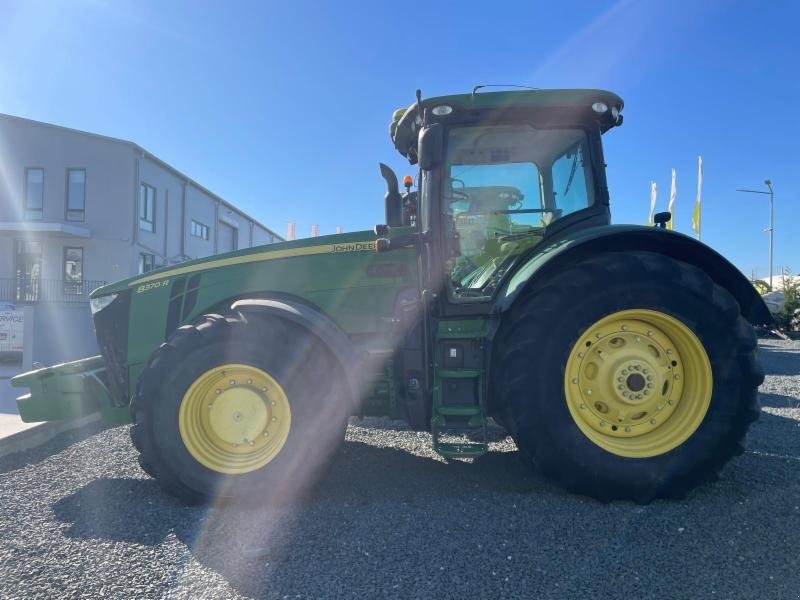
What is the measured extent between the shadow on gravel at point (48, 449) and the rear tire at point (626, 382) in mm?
3576

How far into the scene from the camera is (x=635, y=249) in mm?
3023

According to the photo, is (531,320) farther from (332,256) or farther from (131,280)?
(131,280)

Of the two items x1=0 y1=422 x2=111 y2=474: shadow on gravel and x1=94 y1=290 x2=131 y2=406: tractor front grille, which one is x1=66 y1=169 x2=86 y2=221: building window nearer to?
x1=0 y1=422 x2=111 y2=474: shadow on gravel

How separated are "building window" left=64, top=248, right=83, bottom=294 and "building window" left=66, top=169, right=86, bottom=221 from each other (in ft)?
3.97

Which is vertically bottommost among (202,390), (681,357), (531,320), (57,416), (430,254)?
(57,416)

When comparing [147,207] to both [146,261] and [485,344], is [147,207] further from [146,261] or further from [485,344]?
[485,344]

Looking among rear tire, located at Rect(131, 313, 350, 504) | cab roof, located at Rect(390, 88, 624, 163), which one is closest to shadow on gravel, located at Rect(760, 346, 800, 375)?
cab roof, located at Rect(390, 88, 624, 163)

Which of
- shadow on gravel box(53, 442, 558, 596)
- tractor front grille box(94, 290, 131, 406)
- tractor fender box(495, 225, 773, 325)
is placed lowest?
shadow on gravel box(53, 442, 558, 596)

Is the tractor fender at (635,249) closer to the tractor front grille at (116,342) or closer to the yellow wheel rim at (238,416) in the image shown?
the yellow wheel rim at (238,416)

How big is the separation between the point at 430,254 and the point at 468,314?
1.42ft

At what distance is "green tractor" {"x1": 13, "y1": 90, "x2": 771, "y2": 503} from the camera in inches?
111

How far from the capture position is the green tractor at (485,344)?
2818 mm

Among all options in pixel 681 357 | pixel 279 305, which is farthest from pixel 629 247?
pixel 279 305

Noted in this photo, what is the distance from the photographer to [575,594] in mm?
2023
